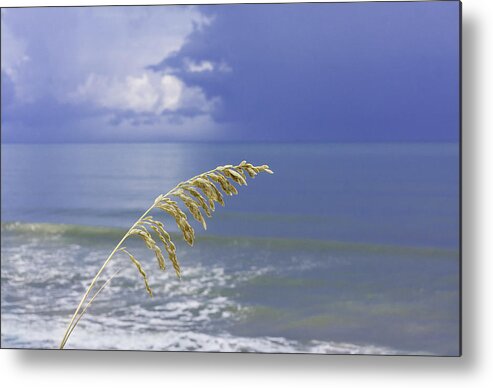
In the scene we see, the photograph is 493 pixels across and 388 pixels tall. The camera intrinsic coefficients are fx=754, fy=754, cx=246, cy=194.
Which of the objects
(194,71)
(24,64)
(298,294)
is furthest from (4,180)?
(298,294)

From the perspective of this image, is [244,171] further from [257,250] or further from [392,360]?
[392,360]

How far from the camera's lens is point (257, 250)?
8.60ft

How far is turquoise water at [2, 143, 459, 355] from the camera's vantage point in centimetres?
249

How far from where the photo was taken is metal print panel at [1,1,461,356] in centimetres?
249

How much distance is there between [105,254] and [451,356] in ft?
4.05

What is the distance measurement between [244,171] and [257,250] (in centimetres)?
32

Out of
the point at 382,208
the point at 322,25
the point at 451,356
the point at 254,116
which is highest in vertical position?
the point at 322,25

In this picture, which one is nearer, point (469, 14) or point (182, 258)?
point (469, 14)

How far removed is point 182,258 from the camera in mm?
2682

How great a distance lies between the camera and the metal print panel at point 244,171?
2486mm

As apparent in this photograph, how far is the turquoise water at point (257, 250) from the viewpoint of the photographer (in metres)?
2.49

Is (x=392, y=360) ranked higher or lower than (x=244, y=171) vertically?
lower

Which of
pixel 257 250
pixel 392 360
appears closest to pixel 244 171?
pixel 257 250

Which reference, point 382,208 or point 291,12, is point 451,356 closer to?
point 382,208
